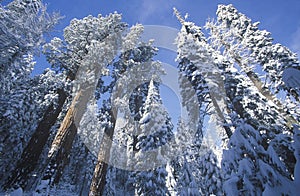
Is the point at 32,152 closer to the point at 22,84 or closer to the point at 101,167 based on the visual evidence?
the point at 101,167

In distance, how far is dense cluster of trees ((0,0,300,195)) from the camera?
9.16 meters

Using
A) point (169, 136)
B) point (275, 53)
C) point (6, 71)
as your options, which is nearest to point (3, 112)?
point (6, 71)

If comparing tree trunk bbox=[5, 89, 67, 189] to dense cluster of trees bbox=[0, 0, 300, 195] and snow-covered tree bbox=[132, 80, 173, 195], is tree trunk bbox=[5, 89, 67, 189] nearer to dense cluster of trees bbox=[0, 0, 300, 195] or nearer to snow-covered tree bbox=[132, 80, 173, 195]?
dense cluster of trees bbox=[0, 0, 300, 195]

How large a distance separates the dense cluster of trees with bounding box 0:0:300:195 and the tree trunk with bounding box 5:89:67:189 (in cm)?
5

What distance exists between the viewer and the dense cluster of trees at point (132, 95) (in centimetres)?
916

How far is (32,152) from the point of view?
9.34m

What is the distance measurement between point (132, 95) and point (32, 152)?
7.11 meters

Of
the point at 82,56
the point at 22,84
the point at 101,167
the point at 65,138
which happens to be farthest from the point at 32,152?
the point at 22,84

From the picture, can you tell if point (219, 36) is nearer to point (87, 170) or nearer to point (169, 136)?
point (169, 136)

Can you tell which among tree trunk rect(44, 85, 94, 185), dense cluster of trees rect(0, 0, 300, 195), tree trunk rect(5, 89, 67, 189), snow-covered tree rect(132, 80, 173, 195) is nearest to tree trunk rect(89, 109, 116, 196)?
dense cluster of trees rect(0, 0, 300, 195)

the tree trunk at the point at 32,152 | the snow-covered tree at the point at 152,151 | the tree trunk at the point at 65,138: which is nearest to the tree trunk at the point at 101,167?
the tree trunk at the point at 65,138

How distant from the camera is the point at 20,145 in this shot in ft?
49.0

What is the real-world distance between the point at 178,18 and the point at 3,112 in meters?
17.0

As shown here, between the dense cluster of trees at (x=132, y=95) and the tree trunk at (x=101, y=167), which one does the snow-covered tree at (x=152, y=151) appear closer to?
the dense cluster of trees at (x=132, y=95)
